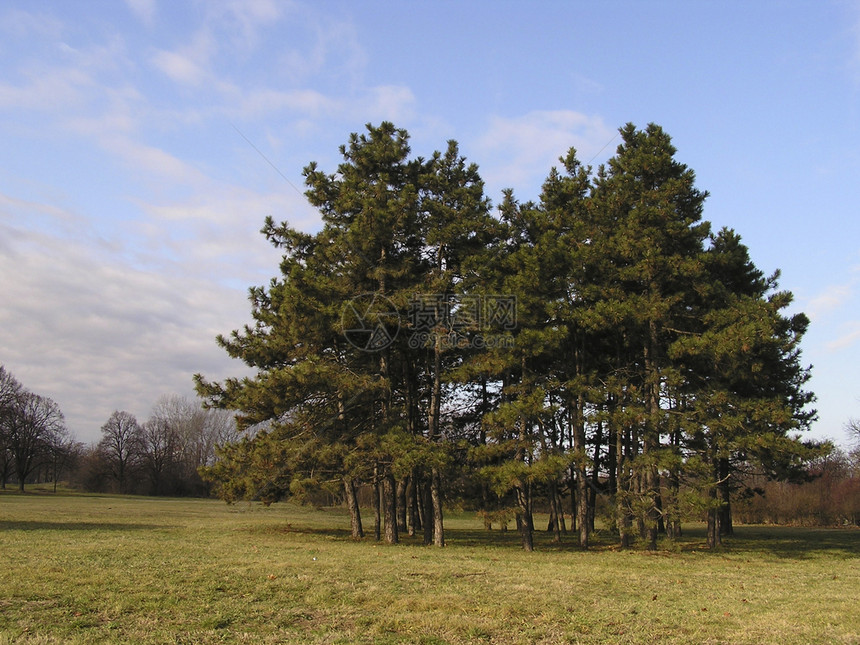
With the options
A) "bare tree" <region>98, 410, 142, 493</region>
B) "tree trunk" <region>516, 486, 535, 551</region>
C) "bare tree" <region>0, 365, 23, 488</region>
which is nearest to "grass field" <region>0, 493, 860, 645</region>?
"tree trunk" <region>516, 486, 535, 551</region>

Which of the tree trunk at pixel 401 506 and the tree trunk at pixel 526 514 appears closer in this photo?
the tree trunk at pixel 526 514

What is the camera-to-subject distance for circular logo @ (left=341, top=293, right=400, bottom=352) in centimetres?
2078

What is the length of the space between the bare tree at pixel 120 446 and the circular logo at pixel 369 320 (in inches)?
2967

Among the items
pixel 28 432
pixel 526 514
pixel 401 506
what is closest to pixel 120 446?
pixel 28 432

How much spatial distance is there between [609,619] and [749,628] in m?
1.86

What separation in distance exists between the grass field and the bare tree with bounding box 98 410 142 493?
76.6 meters

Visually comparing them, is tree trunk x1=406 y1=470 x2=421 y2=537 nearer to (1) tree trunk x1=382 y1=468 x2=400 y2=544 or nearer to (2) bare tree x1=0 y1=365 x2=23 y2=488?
(1) tree trunk x1=382 y1=468 x2=400 y2=544

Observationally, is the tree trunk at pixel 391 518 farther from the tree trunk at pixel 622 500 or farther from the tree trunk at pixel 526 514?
the tree trunk at pixel 622 500

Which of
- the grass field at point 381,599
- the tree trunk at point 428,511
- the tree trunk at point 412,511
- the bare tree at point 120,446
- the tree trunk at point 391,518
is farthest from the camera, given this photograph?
the bare tree at point 120,446

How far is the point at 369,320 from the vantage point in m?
21.2

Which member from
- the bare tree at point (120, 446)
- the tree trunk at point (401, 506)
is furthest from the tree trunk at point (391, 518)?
the bare tree at point (120, 446)

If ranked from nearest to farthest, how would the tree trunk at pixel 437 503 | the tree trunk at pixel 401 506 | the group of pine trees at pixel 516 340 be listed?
the group of pine trees at pixel 516 340, the tree trunk at pixel 437 503, the tree trunk at pixel 401 506

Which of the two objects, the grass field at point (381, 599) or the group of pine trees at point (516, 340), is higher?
the group of pine trees at point (516, 340)

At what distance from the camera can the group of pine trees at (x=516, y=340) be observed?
1916 cm
